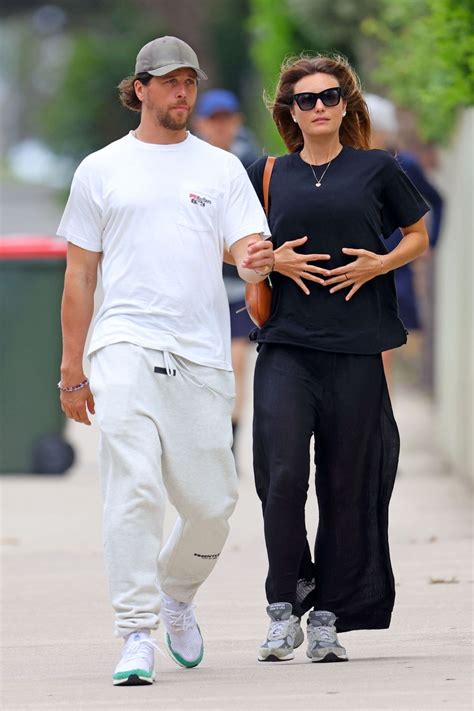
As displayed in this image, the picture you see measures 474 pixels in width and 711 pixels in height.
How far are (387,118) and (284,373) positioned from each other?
14.2ft

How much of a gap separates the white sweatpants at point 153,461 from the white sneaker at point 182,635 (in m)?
0.19

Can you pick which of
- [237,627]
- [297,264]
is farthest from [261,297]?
[237,627]

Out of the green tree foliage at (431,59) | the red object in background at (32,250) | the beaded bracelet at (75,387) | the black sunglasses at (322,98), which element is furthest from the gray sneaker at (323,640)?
the red object in background at (32,250)

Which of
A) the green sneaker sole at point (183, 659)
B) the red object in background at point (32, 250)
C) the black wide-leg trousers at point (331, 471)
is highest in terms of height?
the red object in background at point (32, 250)

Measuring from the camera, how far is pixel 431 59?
10727 millimetres

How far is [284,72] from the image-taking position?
19.1ft

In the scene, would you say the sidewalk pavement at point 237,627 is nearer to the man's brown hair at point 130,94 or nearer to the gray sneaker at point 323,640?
the gray sneaker at point 323,640

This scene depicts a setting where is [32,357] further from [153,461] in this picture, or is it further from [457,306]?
[153,461]

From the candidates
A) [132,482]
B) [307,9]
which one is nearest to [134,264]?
[132,482]

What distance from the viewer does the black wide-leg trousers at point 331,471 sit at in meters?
5.59

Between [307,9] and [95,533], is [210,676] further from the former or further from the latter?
[307,9]

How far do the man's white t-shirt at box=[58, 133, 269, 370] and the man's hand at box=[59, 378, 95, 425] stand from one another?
0.60 ft

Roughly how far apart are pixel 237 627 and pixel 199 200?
171 centimetres

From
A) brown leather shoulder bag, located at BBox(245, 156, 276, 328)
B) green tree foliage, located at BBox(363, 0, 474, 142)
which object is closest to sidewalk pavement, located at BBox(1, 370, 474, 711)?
brown leather shoulder bag, located at BBox(245, 156, 276, 328)
